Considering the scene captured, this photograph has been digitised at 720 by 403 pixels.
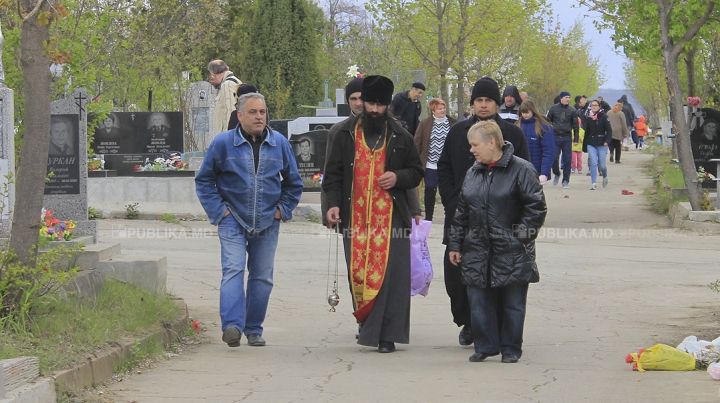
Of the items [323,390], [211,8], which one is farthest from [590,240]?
[211,8]

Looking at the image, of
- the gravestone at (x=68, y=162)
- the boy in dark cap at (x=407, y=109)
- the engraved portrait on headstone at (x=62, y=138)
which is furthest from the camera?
the boy in dark cap at (x=407, y=109)

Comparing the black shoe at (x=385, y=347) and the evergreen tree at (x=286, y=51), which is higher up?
the evergreen tree at (x=286, y=51)

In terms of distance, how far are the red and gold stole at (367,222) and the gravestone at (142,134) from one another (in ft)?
52.4

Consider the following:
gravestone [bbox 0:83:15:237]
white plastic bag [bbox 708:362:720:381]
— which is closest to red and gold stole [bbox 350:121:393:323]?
white plastic bag [bbox 708:362:720:381]

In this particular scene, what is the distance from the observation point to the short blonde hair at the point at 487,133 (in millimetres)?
7004

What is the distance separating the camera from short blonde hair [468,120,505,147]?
7.00m

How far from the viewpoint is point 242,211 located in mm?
7609

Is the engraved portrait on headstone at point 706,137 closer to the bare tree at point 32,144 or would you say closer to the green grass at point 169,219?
the green grass at point 169,219

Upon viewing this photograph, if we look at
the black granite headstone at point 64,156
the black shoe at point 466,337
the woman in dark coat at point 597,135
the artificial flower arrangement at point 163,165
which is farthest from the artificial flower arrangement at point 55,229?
the woman in dark coat at point 597,135

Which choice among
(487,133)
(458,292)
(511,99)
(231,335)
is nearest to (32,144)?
(231,335)

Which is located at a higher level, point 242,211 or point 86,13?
point 86,13

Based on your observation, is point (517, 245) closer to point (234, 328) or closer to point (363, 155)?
point (363, 155)

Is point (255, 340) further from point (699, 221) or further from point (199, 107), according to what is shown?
point (199, 107)

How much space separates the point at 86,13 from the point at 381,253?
934 centimetres
